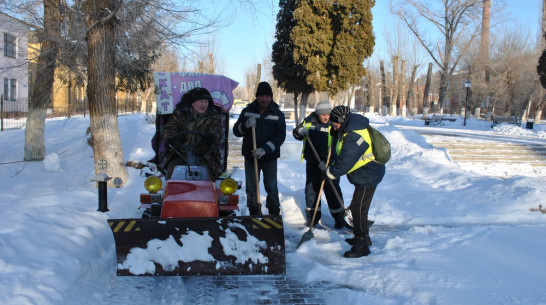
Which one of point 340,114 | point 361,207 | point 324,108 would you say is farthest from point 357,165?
point 324,108

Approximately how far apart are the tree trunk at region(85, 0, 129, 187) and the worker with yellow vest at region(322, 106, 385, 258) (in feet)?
15.6

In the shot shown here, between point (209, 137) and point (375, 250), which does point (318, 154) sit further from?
point (209, 137)

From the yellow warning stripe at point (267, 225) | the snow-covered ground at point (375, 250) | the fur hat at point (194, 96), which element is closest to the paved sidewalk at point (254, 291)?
the snow-covered ground at point (375, 250)

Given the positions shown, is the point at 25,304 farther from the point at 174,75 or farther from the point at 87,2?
the point at 87,2

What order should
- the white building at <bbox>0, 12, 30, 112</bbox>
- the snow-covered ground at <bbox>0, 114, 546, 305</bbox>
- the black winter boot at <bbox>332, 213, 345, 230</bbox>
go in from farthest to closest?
the white building at <bbox>0, 12, 30, 112</bbox>, the black winter boot at <bbox>332, 213, 345, 230</bbox>, the snow-covered ground at <bbox>0, 114, 546, 305</bbox>

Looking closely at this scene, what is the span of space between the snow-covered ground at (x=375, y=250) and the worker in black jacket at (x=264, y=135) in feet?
2.49

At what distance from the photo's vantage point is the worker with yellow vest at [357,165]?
488 centimetres

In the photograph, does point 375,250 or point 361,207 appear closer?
point 361,207

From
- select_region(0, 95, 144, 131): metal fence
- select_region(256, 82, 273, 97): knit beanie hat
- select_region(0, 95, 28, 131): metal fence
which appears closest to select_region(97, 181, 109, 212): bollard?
select_region(256, 82, 273, 97): knit beanie hat

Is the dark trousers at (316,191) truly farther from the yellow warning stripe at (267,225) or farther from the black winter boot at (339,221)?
the yellow warning stripe at (267,225)

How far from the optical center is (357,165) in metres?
5.04

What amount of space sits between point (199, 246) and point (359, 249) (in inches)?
79.4

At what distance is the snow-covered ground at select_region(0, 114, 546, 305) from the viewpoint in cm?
383

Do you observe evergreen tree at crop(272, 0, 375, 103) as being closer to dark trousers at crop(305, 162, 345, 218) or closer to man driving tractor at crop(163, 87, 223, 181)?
dark trousers at crop(305, 162, 345, 218)
